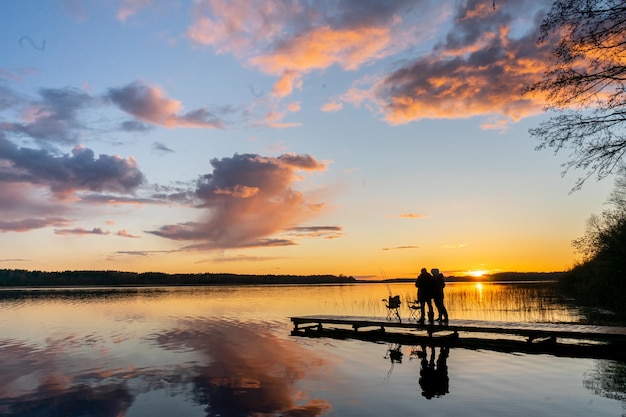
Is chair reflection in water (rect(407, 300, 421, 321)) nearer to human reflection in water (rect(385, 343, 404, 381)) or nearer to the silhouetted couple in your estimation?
the silhouetted couple

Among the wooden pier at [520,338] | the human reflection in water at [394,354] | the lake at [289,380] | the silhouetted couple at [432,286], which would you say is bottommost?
the lake at [289,380]

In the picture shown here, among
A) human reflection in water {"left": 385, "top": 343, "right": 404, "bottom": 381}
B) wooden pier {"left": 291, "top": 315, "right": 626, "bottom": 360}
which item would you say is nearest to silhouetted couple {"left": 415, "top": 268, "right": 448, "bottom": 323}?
wooden pier {"left": 291, "top": 315, "right": 626, "bottom": 360}

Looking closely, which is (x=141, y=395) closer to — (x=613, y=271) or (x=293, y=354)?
(x=293, y=354)

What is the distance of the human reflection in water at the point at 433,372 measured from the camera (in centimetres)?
1256

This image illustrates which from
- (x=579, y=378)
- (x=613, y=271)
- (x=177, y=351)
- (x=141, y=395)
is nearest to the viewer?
(x=141, y=395)

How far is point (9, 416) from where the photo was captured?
1107cm

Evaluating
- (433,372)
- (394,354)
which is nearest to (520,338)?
(394,354)

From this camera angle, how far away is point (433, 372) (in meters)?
15.0

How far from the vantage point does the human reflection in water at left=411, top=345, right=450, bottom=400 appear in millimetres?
12562

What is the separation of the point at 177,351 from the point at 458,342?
1228 centimetres

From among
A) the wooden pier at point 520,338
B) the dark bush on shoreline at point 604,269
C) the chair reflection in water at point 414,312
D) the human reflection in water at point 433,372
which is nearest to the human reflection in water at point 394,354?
the human reflection in water at point 433,372

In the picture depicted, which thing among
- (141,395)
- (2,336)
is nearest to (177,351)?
(141,395)

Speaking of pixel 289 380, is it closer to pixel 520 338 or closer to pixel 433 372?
pixel 433 372

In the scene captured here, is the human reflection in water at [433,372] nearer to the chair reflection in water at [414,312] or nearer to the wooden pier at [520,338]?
the wooden pier at [520,338]
